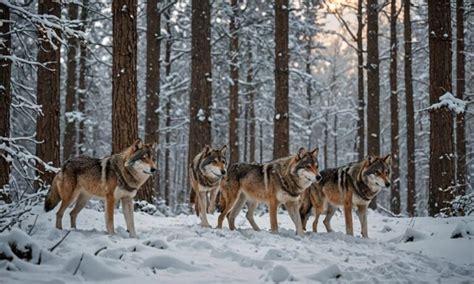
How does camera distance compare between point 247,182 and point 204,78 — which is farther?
point 204,78

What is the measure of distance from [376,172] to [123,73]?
6032mm

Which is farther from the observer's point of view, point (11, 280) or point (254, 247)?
point (254, 247)

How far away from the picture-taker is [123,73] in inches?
381

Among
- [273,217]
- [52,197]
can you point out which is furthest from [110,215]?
[273,217]

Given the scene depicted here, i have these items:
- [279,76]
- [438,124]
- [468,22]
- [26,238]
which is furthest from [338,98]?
[26,238]

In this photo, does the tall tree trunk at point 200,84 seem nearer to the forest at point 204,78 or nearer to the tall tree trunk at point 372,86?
the forest at point 204,78

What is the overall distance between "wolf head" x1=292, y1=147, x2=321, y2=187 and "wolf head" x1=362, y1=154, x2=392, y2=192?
1098mm

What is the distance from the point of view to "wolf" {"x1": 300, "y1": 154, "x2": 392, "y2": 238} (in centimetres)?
860

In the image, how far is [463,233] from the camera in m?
7.34

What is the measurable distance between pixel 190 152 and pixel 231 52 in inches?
346

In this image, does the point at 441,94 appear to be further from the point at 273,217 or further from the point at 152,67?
the point at 152,67

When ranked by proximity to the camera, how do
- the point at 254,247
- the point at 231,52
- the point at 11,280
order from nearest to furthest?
the point at 11,280
the point at 254,247
the point at 231,52

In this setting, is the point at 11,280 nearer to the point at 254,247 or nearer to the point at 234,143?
the point at 254,247

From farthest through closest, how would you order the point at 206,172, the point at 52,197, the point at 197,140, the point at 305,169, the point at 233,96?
the point at 233,96
the point at 197,140
the point at 206,172
the point at 305,169
the point at 52,197
